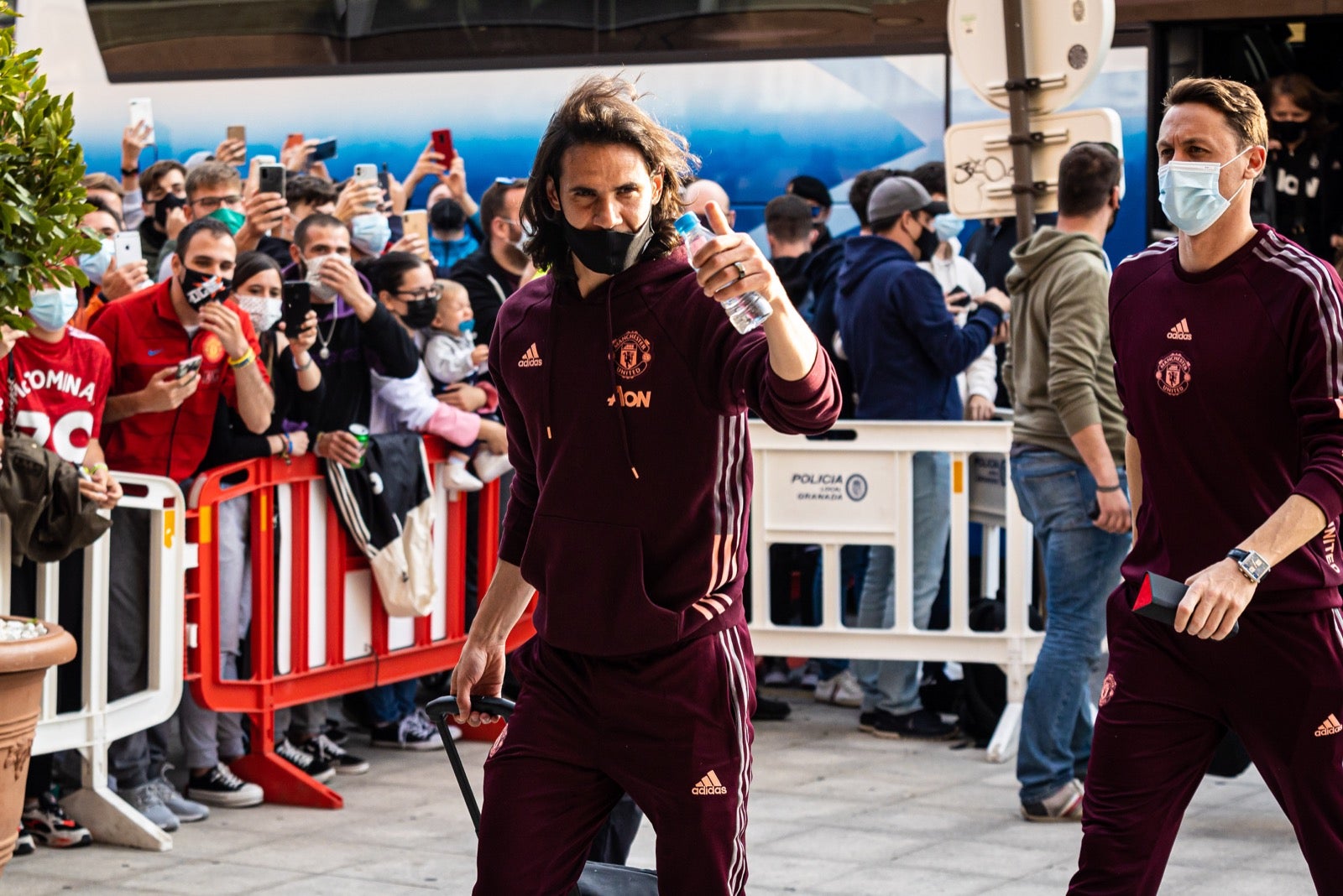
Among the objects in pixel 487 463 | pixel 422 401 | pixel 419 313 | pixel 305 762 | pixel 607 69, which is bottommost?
pixel 305 762

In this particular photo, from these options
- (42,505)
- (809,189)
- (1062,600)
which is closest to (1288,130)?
(809,189)

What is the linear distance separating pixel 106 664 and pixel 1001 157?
3999 millimetres

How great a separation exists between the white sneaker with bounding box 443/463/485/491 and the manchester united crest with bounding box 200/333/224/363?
1.34 m

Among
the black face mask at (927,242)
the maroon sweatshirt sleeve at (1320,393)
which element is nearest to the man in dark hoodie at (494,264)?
the black face mask at (927,242)

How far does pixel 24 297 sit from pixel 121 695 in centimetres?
187

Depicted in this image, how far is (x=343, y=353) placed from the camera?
24.2ft

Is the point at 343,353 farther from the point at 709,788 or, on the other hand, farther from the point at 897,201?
the point at 709,788

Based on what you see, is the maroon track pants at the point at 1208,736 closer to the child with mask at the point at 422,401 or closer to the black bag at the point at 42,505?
the black bag at the point at 42,505

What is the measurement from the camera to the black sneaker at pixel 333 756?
23.9 ft

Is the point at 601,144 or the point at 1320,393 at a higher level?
the point at 601,144

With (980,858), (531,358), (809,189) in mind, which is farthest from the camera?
(809,189)

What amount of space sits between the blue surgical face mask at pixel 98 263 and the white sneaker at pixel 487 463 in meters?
1.68

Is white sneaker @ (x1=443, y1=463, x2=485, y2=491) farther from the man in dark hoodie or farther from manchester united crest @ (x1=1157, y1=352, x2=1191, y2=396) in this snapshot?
manchester united crest @ (x1=1157, y1=352, x2=1191, y2=396)

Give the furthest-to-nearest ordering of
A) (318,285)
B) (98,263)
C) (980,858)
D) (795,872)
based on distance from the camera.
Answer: (98,263) < (318,285) < (980,858) < (795,872)
